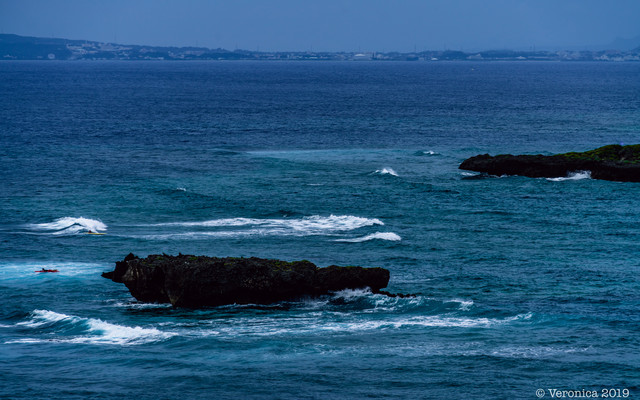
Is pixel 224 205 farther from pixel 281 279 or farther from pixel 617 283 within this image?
pixel 617 283

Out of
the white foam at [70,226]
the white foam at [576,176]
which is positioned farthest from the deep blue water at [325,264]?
the white foam at [576,176]

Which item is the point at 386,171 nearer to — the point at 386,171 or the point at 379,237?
the point at 386,171

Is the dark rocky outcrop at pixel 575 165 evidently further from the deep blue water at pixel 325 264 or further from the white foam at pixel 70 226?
the white foam at pixel 70 226

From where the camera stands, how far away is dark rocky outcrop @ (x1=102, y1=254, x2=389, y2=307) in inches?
1802

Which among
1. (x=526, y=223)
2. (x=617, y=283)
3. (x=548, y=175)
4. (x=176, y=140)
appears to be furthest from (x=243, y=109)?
(x=617, y=283)

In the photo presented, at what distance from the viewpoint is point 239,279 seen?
4609cm

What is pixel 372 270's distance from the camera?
153 ft

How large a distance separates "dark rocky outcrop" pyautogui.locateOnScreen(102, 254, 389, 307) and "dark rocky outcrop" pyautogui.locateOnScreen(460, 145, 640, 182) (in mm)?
49231

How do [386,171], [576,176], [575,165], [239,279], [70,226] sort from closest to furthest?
[239,279] → [70,226] → [576,176] → [575,165] → [386,171]

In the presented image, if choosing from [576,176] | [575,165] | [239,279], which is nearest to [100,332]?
[239,279]

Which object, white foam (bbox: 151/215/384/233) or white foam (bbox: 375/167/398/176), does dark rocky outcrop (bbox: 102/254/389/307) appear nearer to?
white foam (bbox: 151/215/384/233)

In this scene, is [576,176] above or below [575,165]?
below

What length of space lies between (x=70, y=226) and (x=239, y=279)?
1096 inches

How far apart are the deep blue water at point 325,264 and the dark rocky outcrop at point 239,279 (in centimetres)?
71
